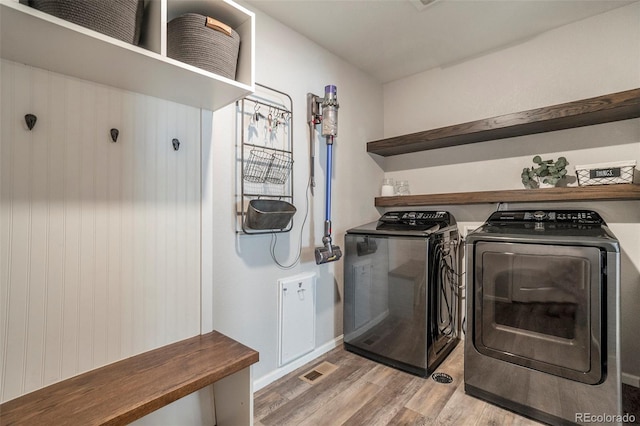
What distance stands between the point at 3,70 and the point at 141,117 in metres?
0.41

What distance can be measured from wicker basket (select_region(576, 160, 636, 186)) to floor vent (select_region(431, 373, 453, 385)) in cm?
152

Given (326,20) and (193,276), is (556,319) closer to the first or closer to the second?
(193,276)

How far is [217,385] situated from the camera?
1.44 metres

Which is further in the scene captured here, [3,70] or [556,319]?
[556,319]

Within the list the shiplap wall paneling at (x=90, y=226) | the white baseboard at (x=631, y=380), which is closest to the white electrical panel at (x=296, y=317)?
the shiplap wall paneling at (x=90, y=226)

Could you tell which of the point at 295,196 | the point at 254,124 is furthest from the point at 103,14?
the point at 295,196

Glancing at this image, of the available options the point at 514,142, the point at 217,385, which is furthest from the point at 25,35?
the point at 514,142

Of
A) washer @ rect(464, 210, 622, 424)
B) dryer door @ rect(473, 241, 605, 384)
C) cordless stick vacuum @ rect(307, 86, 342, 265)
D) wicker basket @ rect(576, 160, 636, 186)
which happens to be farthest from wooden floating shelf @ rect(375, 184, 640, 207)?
cordless stick vacuum @ rect(307, 86, 342, 265)

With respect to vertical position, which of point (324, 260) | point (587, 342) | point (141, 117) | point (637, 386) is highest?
point (141, 117)

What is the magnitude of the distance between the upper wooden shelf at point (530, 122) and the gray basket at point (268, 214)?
1277 mm

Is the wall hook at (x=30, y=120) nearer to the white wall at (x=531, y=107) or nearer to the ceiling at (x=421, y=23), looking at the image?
the ceiling at (x=421, y=23)

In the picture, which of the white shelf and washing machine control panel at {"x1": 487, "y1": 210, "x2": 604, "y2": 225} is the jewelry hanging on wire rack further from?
washing machine control panel at {"x1": 487, "y1": 210, "x2": 604, "y2": 225}

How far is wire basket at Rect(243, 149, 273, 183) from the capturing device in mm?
1781

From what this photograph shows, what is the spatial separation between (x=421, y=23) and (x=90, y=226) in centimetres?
227
